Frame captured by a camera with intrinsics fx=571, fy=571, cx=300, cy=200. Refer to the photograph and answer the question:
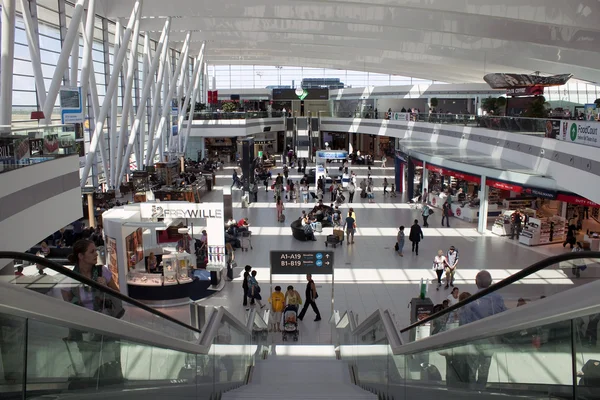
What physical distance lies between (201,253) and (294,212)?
29.9 feet

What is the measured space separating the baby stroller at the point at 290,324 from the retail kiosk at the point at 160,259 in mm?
2832

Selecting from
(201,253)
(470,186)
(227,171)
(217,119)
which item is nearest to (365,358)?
(201,253)

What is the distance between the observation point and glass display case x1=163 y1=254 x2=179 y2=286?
45.3 ft

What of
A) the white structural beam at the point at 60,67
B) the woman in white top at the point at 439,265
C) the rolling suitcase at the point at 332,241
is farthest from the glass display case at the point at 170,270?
the woman in white top at the point at 439,265

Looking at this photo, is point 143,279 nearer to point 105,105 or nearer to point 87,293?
point 105,105

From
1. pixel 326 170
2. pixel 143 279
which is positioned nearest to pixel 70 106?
pixel 143 279

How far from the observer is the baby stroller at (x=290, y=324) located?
1184cm

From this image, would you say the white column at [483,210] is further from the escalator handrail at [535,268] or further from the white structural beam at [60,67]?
the escalator handrail at [535,268]

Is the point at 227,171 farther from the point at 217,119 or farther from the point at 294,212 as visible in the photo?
the point at 294,212

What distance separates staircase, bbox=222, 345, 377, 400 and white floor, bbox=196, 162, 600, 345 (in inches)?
49.7

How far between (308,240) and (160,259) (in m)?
5.59

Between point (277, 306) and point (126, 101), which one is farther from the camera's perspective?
point (126, 101)

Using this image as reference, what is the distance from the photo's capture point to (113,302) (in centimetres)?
346

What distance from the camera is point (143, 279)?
13.8 m
